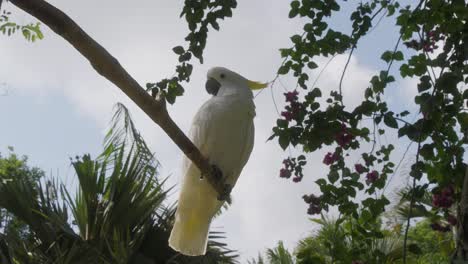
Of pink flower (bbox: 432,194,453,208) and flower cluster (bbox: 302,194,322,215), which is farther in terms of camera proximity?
flower cluster (bbox: 302,194,322,215)

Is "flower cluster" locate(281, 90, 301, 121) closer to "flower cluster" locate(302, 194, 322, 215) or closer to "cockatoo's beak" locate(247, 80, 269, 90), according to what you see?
"flower cluster" locate(302, 194, 322, 215)

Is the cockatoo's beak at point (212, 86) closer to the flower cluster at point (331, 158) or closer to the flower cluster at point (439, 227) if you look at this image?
→ the flower cluster at point (331, 158)

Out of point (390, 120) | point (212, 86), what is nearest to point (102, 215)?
point (212, 86)

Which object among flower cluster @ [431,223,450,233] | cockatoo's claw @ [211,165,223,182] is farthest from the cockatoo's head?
flower cluster @ [431,223,450,233]

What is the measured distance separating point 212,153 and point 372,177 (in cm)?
100

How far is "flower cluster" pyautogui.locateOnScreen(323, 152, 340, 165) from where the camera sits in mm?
2109

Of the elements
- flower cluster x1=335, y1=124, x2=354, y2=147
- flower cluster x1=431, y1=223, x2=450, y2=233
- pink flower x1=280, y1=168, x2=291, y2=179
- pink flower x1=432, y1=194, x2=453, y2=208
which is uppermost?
flower cluster x1=335, y1=124, x2=354, y2=147

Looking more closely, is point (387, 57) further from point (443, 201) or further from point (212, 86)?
point (212, 86)

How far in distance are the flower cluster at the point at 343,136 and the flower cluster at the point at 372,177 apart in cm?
15

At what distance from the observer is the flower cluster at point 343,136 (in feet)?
6.81

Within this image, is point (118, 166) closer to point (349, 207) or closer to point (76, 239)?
point (76, 239)

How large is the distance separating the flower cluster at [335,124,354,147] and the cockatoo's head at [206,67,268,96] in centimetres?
90

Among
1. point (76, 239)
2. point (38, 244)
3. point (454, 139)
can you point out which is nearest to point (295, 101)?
point (454, 139)

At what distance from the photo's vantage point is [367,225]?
1.97m
